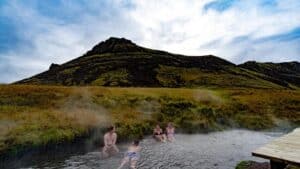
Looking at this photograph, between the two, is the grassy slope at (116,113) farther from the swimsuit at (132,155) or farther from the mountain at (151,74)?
the mountain at (151,74)

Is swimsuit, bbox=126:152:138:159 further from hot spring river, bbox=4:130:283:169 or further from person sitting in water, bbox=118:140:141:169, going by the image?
hot spring river, bbox=4:130:283:169

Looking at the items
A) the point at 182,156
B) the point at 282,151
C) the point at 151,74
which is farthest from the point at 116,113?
the point at 151,74

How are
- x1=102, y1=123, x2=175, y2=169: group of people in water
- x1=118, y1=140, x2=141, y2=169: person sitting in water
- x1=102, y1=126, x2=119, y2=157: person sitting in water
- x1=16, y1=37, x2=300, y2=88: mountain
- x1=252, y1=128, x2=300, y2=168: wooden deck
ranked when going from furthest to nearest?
x1=16, y1=37, x2=300, y2=88: mountain → x1=102, y1=126, x2=119, y2=157: person sitting in water → x1=102, y1=123, x2=175, y2=169: group of people in water → x1=118, y1=140, x2=141, y2=169: person sitting in water → x1=252, y1=128, x2=300, y2=168: wooden deck

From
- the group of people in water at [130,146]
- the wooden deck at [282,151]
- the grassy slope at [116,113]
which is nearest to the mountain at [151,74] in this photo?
the grassy slope at [116,113]

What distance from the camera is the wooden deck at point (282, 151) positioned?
555 inches

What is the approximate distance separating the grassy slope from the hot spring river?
3204 mm

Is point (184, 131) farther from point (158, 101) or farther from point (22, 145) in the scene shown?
point (22, 145)

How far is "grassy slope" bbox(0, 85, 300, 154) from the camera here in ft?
106

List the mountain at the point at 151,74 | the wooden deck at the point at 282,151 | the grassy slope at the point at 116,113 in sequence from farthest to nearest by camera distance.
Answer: the mountain at the point at 151,74, the grassy slope at the point at 116,113, the wooden deck at the point at 282,151

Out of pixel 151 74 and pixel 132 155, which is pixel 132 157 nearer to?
pixel 132 155

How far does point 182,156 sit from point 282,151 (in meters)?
15.7

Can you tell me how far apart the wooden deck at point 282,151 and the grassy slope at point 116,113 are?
19289 mm

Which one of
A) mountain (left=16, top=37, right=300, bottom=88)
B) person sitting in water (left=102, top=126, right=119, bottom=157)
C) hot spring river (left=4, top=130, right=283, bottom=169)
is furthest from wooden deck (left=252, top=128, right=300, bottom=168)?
mountain (left=16, top=37, right=300, bottom=88)

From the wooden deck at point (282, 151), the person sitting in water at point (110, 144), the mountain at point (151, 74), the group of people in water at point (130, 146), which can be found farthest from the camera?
the mountain at point (151, 74)
